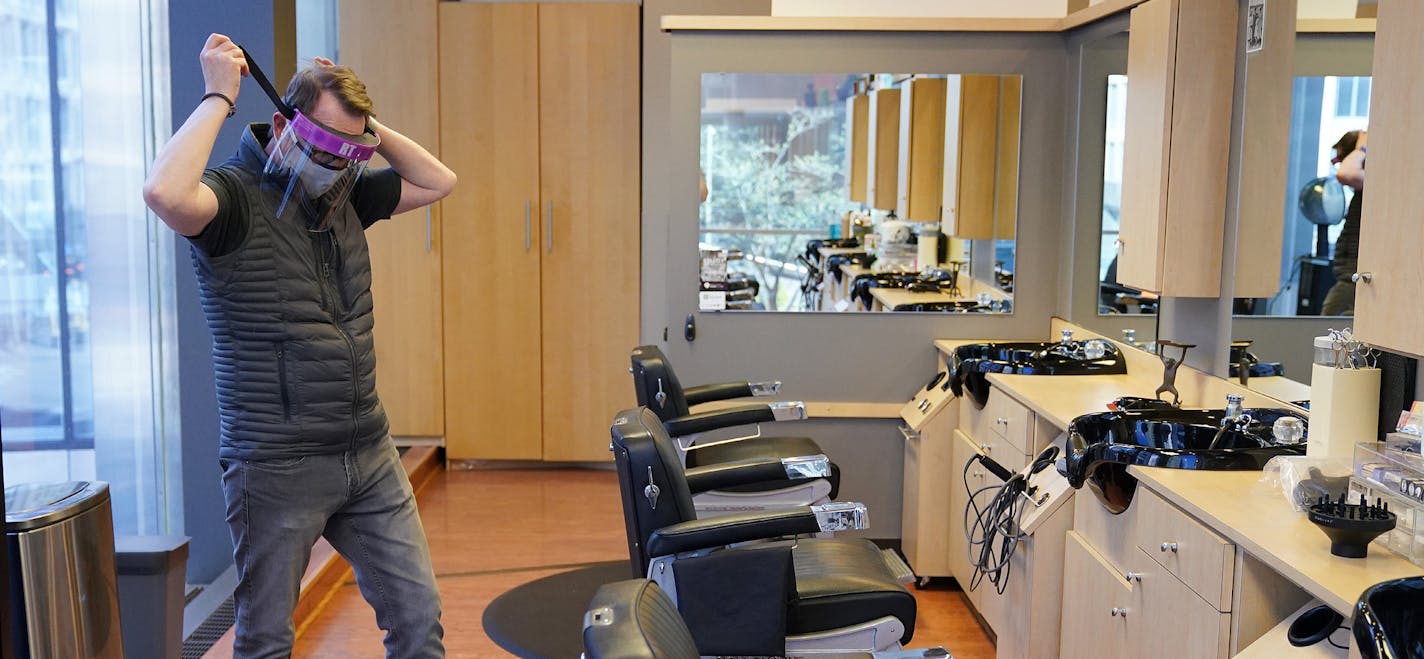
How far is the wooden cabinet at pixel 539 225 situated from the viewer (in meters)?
5.75

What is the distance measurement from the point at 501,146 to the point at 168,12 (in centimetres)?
224

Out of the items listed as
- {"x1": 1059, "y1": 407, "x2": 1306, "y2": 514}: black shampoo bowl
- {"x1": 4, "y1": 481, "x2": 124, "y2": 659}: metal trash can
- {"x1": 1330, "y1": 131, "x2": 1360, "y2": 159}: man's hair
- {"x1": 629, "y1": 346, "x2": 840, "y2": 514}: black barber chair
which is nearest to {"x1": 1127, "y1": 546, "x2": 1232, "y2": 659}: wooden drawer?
{"x1": 1059, "y1": 407, "x2": 1306, "y2": 514}: black shampoo bowl

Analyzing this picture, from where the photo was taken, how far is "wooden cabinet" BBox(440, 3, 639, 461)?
18.9ft

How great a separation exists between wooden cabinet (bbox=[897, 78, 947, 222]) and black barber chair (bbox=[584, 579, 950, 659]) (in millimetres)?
3219

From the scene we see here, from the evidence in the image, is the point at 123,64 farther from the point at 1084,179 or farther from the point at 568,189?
the point at 1084,179

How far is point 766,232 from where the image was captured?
15.2 ft

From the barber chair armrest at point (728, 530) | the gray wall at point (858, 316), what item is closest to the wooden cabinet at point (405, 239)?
the gray wall at point (858, 316)

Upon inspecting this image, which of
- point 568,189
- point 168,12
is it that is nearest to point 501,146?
point 568,189

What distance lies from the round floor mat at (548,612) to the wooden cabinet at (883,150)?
5.29 feet

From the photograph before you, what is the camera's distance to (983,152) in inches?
179

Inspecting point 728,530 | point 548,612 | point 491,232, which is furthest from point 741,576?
point 491,232

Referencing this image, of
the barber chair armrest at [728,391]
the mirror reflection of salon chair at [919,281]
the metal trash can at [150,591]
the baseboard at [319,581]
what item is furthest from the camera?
the mirror reflection of salon chair at [919,281]

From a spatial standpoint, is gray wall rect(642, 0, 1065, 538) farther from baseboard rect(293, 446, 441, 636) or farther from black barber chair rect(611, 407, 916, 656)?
black barber chair rect(611, 407, 916, 656)

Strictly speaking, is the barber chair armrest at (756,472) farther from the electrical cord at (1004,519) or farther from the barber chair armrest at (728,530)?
the barber chair armrest at (728,530)
